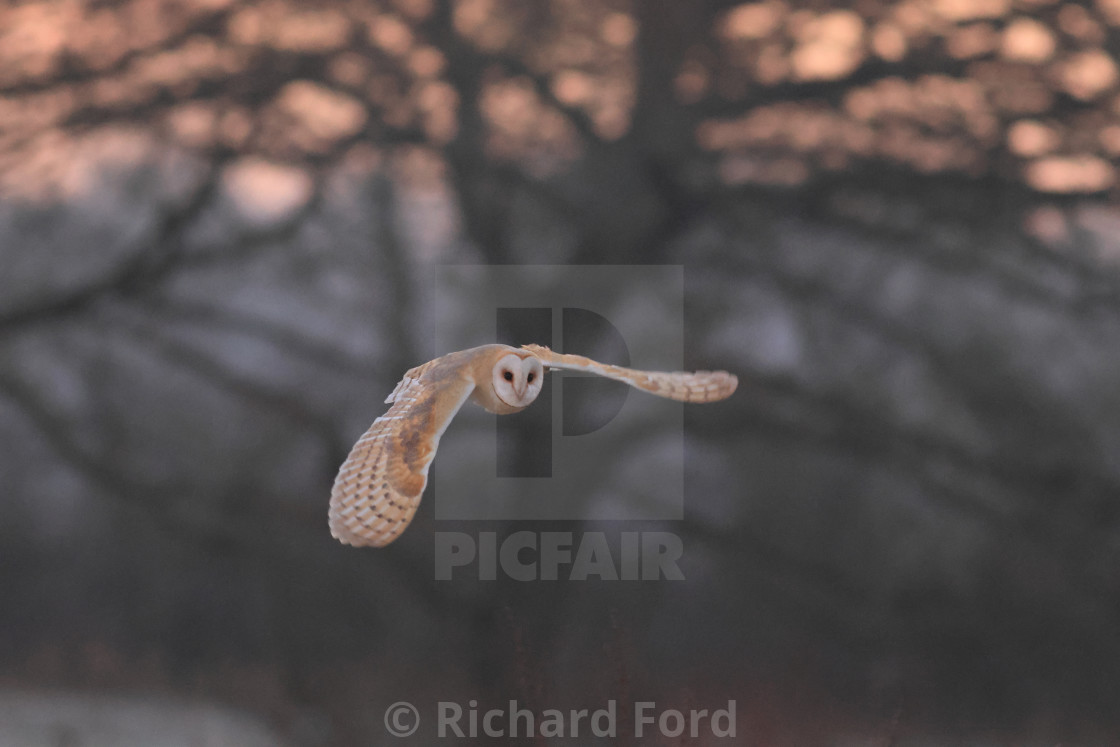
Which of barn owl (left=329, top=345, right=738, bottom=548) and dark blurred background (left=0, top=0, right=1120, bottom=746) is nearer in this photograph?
barn owl (left=329, top=345, right=738, bottom=548)

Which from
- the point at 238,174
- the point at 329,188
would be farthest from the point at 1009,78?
the point at 238,174

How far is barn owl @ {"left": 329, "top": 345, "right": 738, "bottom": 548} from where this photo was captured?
1.83ft

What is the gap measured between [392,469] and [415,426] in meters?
0.04

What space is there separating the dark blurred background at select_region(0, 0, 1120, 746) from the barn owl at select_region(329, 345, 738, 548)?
44cm

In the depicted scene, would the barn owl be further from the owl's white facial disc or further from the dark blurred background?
the dark blurred background

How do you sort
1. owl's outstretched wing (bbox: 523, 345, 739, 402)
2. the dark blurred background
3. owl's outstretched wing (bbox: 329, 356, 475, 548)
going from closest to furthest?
owl's outstretched wing (bbox: 329, 356, 475, 548), owl's outstretched wing (bbox: 523, 345, 739, 402), the dark blurred background

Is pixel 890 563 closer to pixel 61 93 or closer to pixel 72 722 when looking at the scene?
pixel 72 722

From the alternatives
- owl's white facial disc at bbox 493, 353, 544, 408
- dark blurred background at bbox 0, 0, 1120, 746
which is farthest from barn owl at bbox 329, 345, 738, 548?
dark blurred background at bbox 0, 0, 1120, 746

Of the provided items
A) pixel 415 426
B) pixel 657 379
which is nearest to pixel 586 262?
pixel 657 379

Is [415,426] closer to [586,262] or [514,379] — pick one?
[514,379]

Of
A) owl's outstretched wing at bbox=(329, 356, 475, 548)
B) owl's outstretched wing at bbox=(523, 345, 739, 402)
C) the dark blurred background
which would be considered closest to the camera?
owl's outstretched wing at bbox=(329, 356, 475, 548)

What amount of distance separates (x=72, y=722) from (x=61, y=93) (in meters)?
0.86

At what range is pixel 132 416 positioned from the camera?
1.12 m

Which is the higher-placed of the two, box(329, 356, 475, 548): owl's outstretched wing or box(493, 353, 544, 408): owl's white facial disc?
box(493, 353, 544, 408): owl's white facial disc
